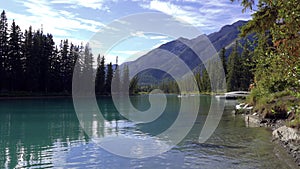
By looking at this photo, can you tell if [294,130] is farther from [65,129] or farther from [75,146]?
[65,129]

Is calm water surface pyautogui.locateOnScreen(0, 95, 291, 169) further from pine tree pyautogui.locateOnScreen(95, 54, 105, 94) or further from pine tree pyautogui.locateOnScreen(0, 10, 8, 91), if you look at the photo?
pine tree pyautogui.locateOnScreen(95, 54, 105, 94)

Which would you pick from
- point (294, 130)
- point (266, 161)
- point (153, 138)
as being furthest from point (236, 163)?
point (153, 138)

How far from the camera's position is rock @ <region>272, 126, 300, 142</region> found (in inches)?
490

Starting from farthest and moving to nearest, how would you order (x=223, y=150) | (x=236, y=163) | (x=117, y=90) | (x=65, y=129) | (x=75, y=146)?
(x=117, y=90)
(x=65, y=129)
(x=75, y=146)
(x=223, y=150)
(x=236, y=163)

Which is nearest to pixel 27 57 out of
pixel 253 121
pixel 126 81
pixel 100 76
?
pixel 100 76

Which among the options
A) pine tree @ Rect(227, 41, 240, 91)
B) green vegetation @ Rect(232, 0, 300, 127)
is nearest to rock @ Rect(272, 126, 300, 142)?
green vegetation @ Rect(232, 0, 300, 127)

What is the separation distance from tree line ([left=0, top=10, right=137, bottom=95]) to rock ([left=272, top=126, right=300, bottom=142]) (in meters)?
45.9

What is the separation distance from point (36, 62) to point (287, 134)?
53.4m

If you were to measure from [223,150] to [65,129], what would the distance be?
34.9 ft

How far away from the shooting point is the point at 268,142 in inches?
551

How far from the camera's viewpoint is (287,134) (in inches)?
524

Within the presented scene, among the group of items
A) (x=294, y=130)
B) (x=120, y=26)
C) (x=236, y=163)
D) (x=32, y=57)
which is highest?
(x=32, y=57)

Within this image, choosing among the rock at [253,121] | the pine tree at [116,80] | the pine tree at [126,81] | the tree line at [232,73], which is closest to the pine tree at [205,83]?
the tree line at [232,73]

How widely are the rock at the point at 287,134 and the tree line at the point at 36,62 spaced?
45.9 meters
